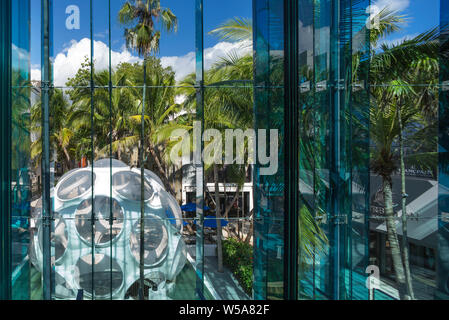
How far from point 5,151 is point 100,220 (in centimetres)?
144

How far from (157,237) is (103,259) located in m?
0.72

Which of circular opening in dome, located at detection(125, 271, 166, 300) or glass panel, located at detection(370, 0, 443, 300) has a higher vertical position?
glass panel, located at detection(370, 0, 443, 300)

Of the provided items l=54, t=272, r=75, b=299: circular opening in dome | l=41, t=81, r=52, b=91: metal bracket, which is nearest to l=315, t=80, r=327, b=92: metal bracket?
l=41, t=81, r=52, b=91: metal bracket

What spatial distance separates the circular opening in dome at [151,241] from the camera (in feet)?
12.8

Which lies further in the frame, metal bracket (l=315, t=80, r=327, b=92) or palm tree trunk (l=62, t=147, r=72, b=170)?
palm tree trunk (l=62, t=147, r=72, b=170)

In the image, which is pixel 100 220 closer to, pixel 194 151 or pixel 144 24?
pixel 194 151

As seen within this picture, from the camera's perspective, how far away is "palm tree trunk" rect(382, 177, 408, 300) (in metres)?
3.72

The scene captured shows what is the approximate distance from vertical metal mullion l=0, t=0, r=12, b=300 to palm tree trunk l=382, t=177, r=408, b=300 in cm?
389

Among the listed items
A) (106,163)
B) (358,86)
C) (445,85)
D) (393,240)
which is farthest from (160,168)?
(445,85)

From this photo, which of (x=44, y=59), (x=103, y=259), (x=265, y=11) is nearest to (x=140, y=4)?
(x=44, y=59)

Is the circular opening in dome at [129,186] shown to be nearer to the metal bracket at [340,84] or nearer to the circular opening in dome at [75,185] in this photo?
the circular opening in dome at [75,185]

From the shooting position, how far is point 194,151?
3.84m

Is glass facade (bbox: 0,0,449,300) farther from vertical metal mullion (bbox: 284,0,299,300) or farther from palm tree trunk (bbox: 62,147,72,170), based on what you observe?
vertical metal mullion (bbox: 284,0,299,300)
